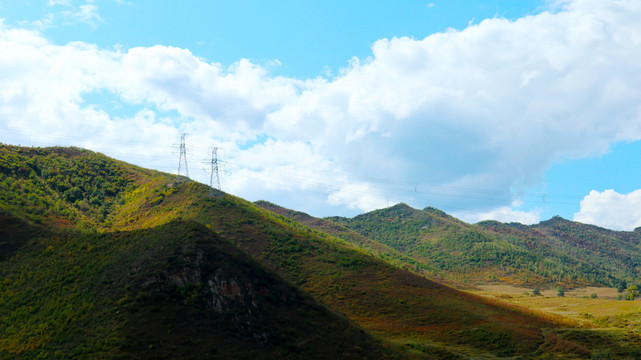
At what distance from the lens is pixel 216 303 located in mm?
41000

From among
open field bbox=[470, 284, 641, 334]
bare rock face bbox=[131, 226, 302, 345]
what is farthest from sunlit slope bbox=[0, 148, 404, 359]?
open field bbox=[470, 284, 641, 334]

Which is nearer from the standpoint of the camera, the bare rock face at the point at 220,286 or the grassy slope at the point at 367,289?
the bare rock face at the point at 220,286

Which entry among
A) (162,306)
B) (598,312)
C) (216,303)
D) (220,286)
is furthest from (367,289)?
(598,312)

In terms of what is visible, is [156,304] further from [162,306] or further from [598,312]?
[598,312]

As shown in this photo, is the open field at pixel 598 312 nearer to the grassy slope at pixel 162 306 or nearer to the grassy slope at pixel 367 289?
the grassy slope at pixel 367 289

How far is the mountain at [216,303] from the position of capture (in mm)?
36781

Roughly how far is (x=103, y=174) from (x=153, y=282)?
101 metres

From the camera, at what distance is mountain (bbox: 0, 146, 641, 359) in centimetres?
3678

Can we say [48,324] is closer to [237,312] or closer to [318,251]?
[237,312]

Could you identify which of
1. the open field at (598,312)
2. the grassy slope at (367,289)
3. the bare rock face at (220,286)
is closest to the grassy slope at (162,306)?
the bare rock face at (220,286)

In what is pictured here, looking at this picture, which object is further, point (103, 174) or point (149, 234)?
point (103, 174)

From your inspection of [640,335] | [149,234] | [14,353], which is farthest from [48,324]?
[640,335]

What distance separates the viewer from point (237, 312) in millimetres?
41250

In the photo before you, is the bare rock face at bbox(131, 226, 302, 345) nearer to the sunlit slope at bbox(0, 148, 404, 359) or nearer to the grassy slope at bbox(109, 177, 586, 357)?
the sunlit slope at bbox(0, 148, 404, 359)
